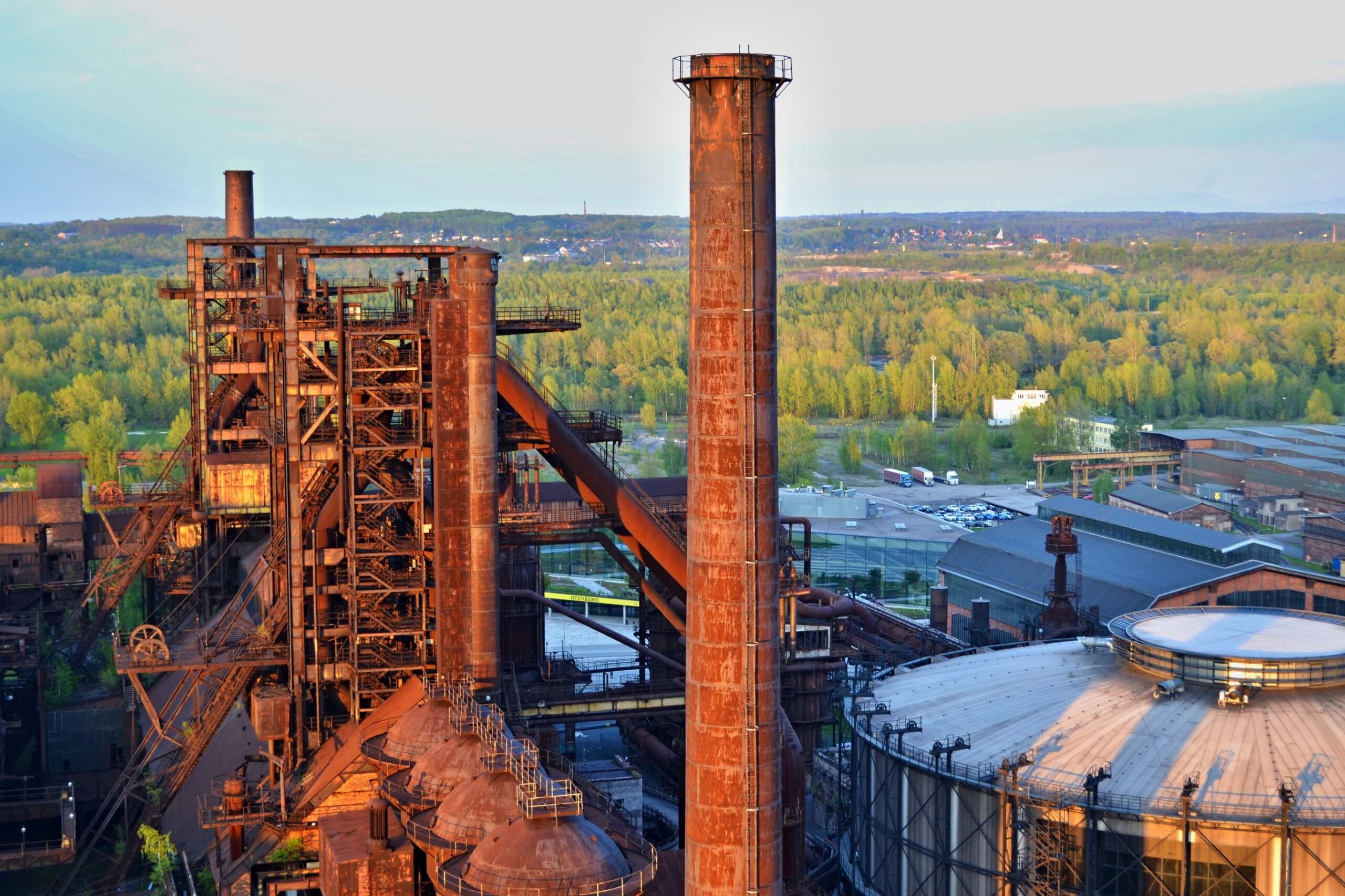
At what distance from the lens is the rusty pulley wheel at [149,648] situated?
37844 millimetres

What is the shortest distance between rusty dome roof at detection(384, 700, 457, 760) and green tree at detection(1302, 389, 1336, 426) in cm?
12451

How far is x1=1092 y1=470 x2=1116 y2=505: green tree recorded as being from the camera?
332 ft

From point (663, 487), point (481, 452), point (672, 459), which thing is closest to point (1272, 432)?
point (672, 459)

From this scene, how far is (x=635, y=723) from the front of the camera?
44406 mm

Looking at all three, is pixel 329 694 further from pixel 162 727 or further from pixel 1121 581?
pixel 1121 581

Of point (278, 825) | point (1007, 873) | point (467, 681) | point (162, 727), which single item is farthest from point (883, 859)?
point (162, 727)

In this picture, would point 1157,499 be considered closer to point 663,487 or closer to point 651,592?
point 663,487

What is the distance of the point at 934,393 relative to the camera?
150750 millimetres

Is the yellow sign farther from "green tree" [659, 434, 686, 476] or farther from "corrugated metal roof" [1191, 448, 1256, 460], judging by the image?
"corrugated metal roof" [1191, 448, 1256, 460]

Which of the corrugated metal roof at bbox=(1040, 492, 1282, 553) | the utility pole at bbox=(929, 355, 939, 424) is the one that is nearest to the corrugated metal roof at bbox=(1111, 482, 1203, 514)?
the corrugated metal roof at bbox=(1040, 492, 1282, 553)

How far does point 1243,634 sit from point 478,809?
1893cm

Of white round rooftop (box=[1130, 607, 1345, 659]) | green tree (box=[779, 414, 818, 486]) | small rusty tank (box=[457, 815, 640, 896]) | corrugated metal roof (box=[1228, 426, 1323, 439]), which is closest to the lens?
small rusty tank (box=[457, 815, 640, 896])

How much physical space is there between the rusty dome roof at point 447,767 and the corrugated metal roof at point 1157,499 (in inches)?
2517

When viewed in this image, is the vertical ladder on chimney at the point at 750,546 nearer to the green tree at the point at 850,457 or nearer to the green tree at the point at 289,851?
the green tree at the point at 289,851
